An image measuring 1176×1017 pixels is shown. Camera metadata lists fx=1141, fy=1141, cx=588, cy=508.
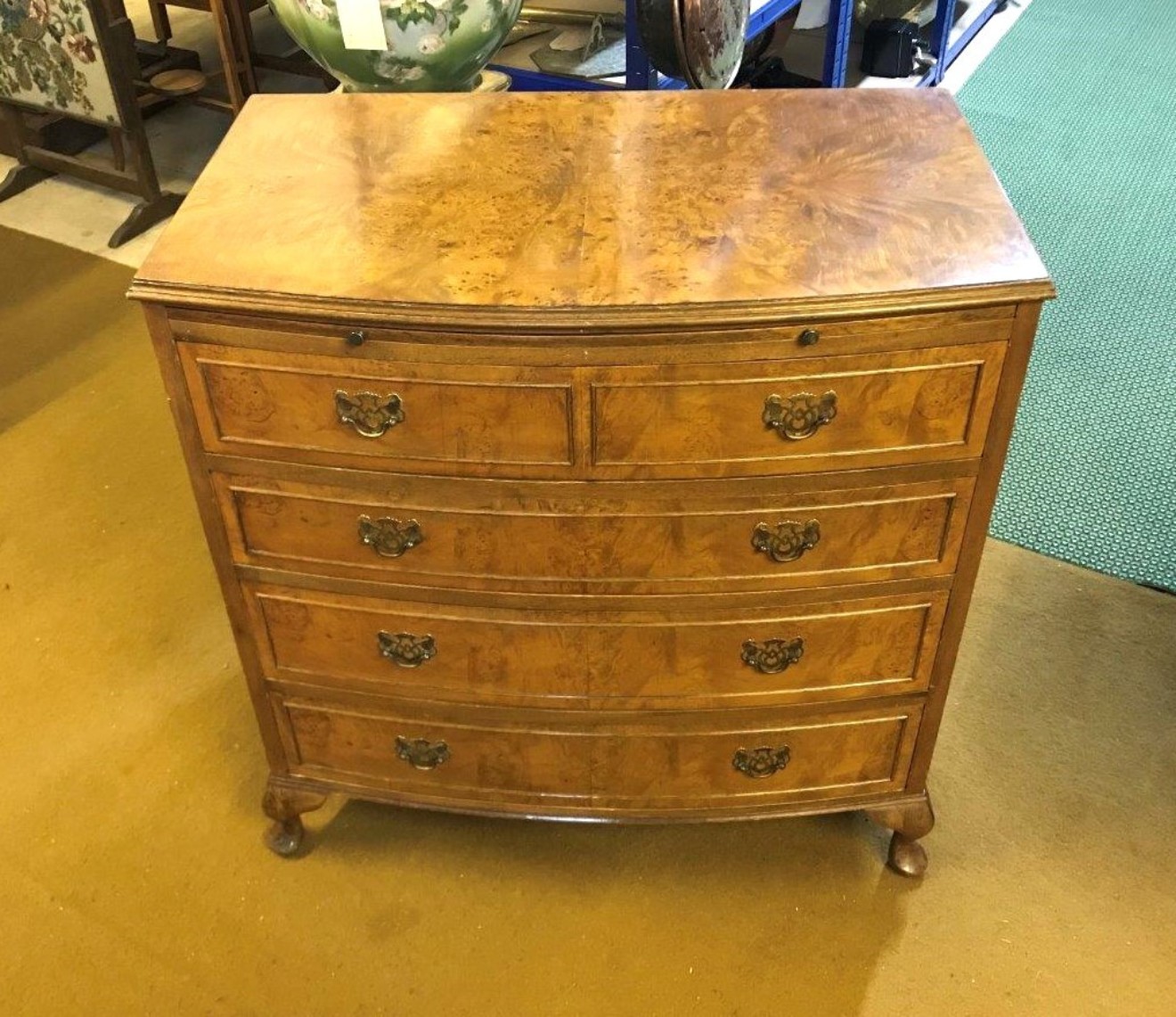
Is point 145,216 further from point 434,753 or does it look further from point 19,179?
point 434,753

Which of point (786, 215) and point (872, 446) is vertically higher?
point (786, 215)

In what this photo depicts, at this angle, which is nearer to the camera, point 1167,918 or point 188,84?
point 1167,918

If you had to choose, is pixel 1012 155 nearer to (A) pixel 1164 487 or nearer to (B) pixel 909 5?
(B) pixel 909 5

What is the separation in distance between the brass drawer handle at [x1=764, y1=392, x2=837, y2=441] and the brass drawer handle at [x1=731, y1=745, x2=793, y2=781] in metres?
0.48

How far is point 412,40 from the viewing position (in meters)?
1.40

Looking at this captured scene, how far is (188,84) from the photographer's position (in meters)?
3.25

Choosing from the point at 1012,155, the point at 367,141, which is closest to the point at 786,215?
the point at 367,141

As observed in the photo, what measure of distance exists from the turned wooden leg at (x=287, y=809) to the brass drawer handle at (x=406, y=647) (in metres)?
0.32

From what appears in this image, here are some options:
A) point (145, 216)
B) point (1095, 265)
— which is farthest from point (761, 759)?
point (145, 216)

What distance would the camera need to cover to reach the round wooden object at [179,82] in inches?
127

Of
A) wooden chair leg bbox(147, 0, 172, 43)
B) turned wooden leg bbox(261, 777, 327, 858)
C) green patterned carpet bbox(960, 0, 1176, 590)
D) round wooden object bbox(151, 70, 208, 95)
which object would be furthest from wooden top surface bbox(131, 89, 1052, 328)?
wooden chair leg bbox(147, 0, 172, 43)

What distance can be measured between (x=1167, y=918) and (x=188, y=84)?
10.2 feet

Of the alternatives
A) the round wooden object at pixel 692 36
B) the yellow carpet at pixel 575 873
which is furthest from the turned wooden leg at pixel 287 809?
the round wooden object at pixel 692 36

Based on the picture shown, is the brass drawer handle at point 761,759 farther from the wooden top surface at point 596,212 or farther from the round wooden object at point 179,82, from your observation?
the round wooden object at point 179,82
